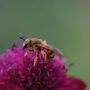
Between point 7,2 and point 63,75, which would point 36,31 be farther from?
point 63,75

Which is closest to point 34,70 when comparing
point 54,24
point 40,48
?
point 40,48

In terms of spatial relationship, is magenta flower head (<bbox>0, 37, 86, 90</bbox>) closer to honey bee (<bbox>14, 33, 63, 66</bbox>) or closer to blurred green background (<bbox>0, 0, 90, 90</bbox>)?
honey bee (<bbox>14, 33, 63, 66</bbox>)

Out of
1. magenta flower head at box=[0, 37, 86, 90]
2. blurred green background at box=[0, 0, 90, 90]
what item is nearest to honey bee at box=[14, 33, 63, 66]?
magenta flower head at box=[0, 37, 86, 90]

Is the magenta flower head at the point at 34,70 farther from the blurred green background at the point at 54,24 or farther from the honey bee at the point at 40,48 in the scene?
the blurred green background at the point at 54,24

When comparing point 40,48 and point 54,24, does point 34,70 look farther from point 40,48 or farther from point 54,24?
point 54,24

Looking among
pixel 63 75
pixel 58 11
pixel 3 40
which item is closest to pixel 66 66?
pixel 63 75

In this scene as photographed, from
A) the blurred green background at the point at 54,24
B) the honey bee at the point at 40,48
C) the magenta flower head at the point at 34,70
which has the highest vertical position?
the blurred green background at the point at 54,24

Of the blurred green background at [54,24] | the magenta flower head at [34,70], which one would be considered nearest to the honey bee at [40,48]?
the magenta flower head at [34,70]
